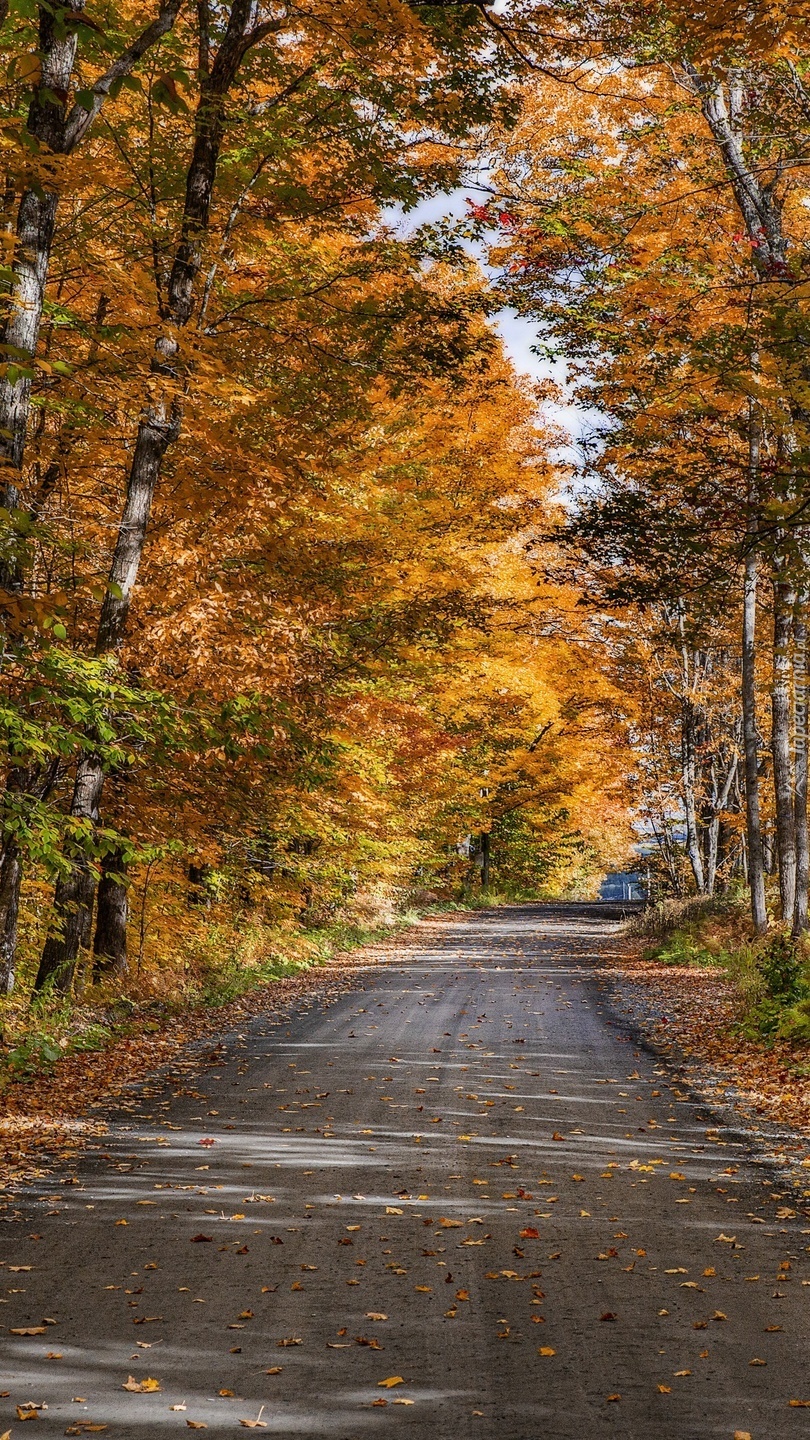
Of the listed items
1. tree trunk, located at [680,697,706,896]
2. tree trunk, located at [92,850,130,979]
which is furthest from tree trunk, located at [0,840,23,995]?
tree trunk, located at [680,697,706,896]

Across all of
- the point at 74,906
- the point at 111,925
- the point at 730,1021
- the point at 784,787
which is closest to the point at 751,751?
the point at 784,787

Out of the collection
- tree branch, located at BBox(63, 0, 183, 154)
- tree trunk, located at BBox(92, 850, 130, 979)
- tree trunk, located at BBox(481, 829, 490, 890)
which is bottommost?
tree trunk, located at BBox(92, 850, 130, 979)

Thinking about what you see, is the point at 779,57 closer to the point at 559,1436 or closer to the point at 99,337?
the point at 99,337

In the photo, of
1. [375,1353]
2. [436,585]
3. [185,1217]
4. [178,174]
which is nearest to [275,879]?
[436,585]

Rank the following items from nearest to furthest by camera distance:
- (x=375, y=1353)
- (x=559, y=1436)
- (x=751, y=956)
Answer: (x=559, y=1436) < (x=375, y=1353) < (x=751, y=956)

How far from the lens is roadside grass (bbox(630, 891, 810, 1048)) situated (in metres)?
11.5

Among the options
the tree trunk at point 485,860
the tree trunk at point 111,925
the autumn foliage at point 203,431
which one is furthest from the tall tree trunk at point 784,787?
the tree trunk at point 485,860

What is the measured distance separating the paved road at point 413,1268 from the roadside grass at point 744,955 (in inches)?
99.0

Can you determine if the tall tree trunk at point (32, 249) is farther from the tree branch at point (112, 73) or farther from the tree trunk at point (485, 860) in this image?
the tree trunk at point (485, 860)

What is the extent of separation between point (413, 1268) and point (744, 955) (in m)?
11.7

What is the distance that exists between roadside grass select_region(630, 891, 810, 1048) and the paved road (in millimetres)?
2516

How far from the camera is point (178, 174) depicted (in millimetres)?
11180

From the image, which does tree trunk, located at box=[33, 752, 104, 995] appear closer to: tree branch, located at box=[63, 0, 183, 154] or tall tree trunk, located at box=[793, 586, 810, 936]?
tree branch, located at box=[63, 0, 183, 154]

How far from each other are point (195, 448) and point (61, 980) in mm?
5867
